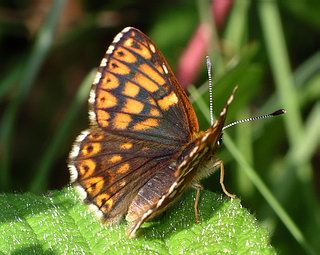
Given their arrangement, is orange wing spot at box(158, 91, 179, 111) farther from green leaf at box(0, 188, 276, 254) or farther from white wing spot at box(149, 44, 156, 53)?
green leaf at box(0, 188, 276, 254)

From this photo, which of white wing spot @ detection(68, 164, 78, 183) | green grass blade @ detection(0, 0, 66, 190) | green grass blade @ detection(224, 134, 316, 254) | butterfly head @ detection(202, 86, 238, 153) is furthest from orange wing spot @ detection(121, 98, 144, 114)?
green grass blade @ detection(0, 0, 66, 190)

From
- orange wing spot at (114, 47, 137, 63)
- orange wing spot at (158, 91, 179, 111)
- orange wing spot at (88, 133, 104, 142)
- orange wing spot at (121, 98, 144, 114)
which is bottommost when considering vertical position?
orange wing spot at (88, 133, 104, 142)

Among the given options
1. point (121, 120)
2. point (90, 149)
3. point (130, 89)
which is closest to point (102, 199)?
point (90, 149)

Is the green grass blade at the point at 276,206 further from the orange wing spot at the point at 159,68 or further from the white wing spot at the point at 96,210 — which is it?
the white wing spot at the point at 96,210

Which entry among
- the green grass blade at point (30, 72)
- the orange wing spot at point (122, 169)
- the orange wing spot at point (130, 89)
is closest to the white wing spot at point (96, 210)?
the orange wing spot at point (122, 169)

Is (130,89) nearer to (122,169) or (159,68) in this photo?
(159,68)

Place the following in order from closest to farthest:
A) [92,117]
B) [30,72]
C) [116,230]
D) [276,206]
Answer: [116,230] < [92,117] < [276,206] < [30,72]
